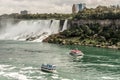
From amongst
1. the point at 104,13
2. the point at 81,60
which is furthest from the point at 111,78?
the point at 104,13

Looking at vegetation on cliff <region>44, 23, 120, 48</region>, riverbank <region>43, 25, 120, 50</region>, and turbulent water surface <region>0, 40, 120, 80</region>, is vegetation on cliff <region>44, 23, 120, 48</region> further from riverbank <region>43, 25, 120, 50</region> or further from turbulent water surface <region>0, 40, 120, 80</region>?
turbulent water surface <region>0, 40, 120, 80</region>

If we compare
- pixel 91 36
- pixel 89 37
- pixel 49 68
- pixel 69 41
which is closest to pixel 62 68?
pixel 49 68

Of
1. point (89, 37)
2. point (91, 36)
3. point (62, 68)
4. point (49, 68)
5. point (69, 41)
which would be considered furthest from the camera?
point (91, 36)

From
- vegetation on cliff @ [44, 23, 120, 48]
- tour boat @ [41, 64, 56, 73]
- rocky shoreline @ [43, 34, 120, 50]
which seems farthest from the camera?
vegetation on cliff @ [44, 23, 120, 48]

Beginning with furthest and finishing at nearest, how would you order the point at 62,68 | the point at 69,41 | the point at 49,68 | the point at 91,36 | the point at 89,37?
the point at 91,36, the point at 89,37, the point at 69,41, the point at 62,68, the point at 49,68

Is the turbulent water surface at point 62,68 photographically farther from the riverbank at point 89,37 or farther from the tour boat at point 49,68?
the riverbank at point 89,37

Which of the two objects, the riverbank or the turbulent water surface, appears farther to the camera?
the riverbank

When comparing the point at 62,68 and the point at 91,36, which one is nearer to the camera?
the point at 62,68

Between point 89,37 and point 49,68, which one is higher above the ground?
point 49,68

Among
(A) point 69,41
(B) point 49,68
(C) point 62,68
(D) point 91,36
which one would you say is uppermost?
(B) point 49,68

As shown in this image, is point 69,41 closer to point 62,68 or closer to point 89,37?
point 89,37

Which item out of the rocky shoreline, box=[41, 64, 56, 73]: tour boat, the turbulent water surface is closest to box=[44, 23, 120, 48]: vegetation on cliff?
the rocky shoreline
